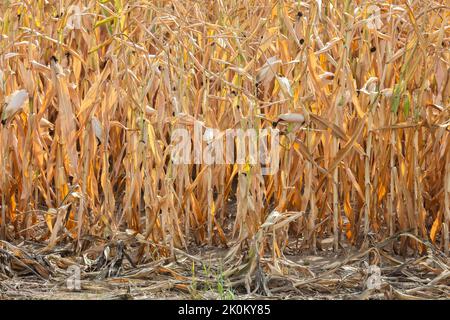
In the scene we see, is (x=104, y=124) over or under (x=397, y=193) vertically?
over

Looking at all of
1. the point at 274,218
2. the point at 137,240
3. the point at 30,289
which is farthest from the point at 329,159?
the point at 30,289

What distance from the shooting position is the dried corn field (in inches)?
98.7

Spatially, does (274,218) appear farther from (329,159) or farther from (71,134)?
(71,134)

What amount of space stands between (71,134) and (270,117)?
20.9 inches

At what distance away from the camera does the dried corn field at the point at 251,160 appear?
8.23 ft

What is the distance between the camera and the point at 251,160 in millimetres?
2504

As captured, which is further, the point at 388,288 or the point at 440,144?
the point at 440,144

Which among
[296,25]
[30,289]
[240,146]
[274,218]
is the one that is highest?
[296,25]

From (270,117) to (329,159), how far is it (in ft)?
0.63

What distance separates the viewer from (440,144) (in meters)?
A: 2.75

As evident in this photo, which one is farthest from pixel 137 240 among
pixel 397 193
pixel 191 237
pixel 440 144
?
pixel 440 144

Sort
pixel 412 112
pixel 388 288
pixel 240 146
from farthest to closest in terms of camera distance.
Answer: pixel 412 112, pixel 240 146, pixel 388 288

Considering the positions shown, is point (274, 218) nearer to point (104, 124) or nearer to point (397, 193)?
point (397, 193)

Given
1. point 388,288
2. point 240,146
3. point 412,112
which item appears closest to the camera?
point 388,288
